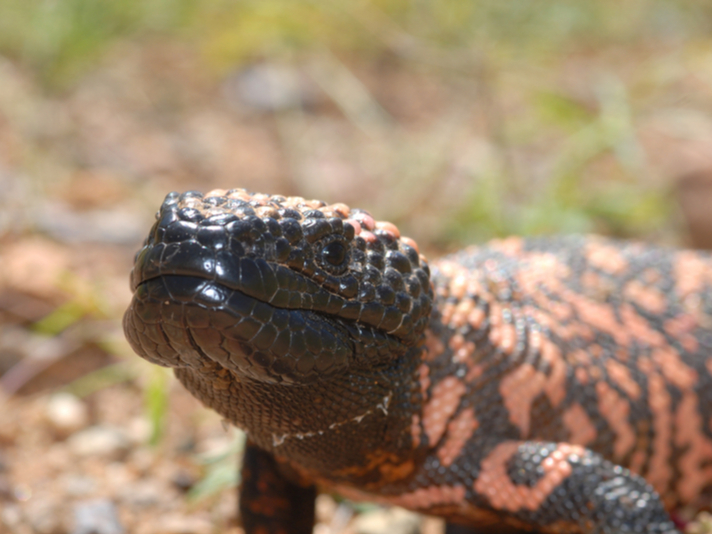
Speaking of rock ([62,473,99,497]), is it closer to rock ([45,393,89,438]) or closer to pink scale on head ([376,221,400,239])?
rock ([45,393,89,438])

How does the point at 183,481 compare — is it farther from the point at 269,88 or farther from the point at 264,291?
the point at 269,88

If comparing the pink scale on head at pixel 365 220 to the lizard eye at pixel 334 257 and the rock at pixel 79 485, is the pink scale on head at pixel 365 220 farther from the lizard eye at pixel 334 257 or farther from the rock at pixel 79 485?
the rock at pixel 79 485

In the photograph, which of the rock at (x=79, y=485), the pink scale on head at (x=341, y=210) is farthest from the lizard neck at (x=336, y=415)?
the rock at (x=79, y=485)

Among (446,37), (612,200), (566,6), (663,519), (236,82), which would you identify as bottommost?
(663,519)

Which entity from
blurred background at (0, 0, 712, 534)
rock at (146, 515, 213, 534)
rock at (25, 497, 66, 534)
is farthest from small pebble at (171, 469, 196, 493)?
rock at (25, 497, 66, 534)

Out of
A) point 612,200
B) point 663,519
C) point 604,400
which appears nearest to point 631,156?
point 612,200

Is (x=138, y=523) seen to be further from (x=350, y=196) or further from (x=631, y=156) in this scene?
(x=631, y=156)
